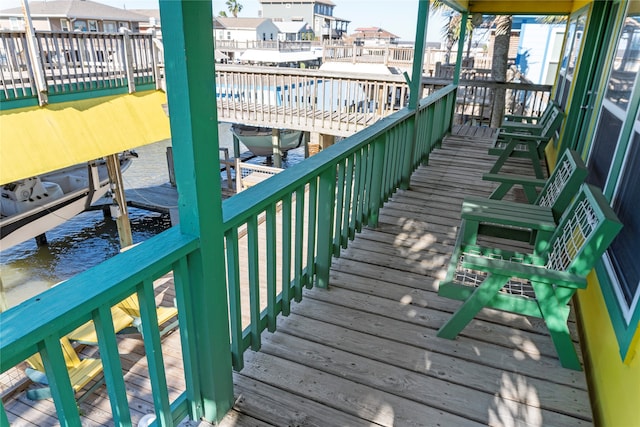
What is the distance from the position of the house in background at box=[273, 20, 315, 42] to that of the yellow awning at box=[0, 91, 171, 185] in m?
40.4

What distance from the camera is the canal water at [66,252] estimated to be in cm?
1125

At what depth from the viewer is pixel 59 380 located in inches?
44.8

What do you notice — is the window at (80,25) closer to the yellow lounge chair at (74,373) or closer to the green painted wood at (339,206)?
the yellow lounge chair at (74,373)

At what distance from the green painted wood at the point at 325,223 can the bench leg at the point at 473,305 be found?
2.72 ft

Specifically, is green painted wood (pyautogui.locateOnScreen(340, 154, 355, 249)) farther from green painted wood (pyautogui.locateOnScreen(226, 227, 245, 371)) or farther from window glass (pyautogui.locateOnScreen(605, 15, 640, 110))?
window glass (pyautogui.locateOnScreen(605, 15, 640, 110))

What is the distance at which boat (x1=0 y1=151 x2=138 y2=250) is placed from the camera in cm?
983

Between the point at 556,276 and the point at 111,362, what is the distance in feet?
6.31

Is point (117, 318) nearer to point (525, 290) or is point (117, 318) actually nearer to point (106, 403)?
point (106, 403)

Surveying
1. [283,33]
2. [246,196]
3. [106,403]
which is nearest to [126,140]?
[106,403]

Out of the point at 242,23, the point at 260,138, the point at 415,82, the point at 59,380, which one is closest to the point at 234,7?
the point at 242,23

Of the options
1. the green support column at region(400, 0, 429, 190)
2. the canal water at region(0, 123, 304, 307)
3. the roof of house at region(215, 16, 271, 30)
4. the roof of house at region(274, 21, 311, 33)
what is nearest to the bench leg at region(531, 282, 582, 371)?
the green support column at region(400, 0, 429, 190)

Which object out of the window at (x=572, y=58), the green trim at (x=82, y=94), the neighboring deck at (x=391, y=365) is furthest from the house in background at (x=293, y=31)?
the neighboring deck at (x=391, y=365)

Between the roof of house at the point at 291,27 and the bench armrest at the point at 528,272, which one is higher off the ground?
the roof of house at the point at 291,27

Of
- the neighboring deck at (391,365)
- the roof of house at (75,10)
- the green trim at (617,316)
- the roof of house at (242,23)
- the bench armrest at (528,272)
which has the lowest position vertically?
the neighboring deck at (391,365)
